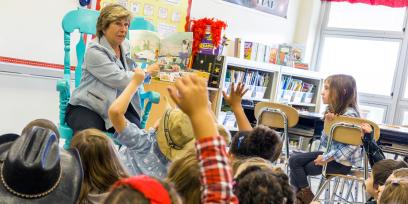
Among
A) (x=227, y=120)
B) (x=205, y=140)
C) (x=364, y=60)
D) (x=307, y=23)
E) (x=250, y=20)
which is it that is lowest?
(x=227, y=120)

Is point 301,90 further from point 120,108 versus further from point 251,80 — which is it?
point 120,108

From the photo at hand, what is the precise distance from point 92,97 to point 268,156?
1000mm

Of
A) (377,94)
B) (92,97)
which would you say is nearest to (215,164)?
(92,97)

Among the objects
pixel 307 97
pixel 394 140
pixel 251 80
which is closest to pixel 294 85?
pixel 307 97

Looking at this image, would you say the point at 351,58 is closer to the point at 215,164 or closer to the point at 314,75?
the point at 314,75

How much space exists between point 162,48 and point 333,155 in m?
1.25

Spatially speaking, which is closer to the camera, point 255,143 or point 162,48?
point 255,143

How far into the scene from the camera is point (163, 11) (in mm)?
3855

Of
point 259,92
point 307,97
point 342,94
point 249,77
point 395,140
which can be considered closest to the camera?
point 395,140

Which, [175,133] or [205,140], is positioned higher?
[205,140]

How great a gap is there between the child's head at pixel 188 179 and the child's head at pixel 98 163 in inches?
8.5

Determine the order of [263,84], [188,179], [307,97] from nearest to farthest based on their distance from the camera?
[188,179], [263,84], [307,97]

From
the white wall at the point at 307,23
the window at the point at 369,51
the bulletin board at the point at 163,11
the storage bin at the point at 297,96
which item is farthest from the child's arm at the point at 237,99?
the white wall at the point at 307,23

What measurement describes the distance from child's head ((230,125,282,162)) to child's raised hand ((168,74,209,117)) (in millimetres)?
1025
